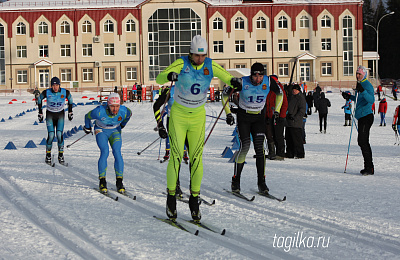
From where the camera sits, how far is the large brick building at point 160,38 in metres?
65.4

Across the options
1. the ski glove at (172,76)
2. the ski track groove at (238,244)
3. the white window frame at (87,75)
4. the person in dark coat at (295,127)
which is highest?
the white window frame at (87,75)

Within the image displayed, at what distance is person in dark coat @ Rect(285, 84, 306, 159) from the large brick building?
5224cm

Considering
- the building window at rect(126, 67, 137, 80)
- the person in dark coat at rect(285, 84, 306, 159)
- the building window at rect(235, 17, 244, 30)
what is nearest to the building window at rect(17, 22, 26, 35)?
the building window at rect(126, 67, 137, 80)

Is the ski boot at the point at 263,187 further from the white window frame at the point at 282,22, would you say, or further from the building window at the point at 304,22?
the building window at the point at 304,22

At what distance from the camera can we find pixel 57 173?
10.1 metres

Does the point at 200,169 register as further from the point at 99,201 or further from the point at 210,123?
the point at 210,123

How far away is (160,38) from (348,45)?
22942 mm

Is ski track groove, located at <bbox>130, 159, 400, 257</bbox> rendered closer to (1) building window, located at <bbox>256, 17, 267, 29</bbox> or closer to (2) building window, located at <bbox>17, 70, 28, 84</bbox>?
(1) building window, located at <bbox>256, 17, 267, 29</bbox>

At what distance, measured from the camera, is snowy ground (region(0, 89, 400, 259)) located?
4996mm

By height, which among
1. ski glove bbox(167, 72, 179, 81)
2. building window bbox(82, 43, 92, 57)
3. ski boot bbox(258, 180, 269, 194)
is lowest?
ski boot bbox(258, 180, 269, 194)

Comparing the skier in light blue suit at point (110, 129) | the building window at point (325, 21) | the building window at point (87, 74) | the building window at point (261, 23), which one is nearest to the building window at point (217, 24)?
the building window at point (261, 23)

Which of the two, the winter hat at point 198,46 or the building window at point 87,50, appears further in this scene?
the building window at point 87,50

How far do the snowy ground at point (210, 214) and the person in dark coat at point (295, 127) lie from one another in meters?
0.85

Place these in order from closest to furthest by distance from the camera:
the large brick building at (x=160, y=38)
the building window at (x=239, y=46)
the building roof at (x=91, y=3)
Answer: the large brick building at (x=160, y=38) → the building roof at (x=91, y=3) → the building window at (x=239, y=46)
